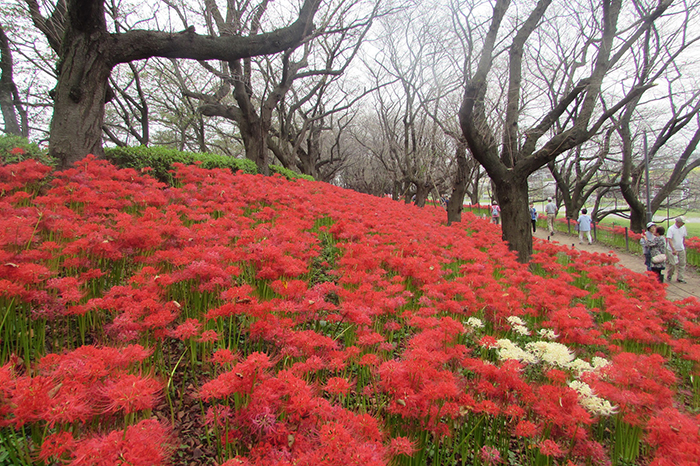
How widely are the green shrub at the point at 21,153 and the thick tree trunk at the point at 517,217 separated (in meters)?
8.77

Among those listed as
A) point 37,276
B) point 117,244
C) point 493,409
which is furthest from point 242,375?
point 117,244

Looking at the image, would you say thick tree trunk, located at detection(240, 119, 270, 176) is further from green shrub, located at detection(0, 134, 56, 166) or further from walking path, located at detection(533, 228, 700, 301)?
walking path, located at detection(533, 228, 700, 301)

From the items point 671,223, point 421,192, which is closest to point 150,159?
point 421,192

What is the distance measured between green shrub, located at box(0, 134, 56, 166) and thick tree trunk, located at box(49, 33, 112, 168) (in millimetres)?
466

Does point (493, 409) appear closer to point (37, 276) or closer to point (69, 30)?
point (37, 276)

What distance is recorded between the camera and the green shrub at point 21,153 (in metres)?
4.66

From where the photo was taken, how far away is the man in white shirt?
834 centimetres

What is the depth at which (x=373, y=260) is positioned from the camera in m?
3.64

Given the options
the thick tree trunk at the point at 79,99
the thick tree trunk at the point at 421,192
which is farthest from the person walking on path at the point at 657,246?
the thick tree trunk at the point at 79,99

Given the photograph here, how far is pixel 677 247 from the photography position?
838 cm

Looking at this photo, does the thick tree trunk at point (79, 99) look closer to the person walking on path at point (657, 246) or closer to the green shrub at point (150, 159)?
the green shrub at point (150, 159)

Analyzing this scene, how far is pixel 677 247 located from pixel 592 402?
944cm

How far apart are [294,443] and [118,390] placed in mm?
726

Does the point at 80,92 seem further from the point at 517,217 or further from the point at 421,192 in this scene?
the point at 421,192
